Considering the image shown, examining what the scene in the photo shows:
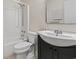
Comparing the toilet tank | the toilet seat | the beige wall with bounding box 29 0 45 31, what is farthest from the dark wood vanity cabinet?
the beige wall with bounding box 29 0 45 31

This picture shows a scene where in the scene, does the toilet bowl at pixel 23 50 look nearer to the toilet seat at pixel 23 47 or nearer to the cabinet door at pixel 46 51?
the toilet seat at pixel 23 47

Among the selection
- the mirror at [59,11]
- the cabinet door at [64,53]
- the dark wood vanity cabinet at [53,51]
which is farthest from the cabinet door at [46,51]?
the mirror at [59,11]

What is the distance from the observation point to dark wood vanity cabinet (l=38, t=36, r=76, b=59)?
50.9 inches

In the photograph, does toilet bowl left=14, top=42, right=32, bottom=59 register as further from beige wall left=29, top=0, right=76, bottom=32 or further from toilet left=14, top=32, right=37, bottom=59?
beige wall left=29, top=0, right=76, bottom=32

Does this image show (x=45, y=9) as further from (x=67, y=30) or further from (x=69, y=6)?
(x=67, y=30)

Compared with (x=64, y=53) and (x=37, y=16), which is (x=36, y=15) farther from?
(x=64, y=53)

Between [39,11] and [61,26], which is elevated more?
[39,11]

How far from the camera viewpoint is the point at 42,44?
5.82 feet

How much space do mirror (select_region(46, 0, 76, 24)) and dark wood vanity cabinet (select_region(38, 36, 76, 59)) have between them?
500 mm

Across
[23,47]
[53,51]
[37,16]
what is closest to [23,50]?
[23,47]

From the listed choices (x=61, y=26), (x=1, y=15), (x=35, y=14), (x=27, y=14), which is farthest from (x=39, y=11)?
(x=1, y=15)

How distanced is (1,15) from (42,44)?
1104 mm

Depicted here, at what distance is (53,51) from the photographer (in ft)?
5.00

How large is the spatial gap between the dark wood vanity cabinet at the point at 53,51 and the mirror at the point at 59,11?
500mm
